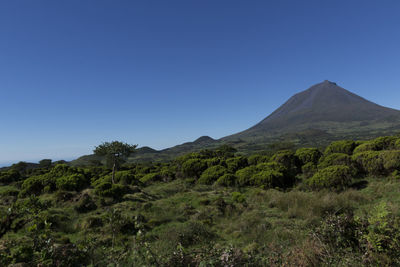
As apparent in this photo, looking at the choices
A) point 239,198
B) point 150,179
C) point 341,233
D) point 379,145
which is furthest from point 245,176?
point 379,145

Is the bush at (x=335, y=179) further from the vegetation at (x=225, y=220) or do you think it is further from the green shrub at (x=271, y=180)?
the green shrub at (x=271, y=180)

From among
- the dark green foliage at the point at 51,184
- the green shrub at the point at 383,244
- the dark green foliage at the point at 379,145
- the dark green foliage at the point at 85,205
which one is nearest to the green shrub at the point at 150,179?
the dark green foliage at the point at 51,184

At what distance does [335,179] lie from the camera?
12477 mm

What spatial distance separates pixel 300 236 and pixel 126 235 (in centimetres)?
626

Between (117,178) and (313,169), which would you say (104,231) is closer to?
(117,178)

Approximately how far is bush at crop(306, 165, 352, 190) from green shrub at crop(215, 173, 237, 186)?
648 centimetres

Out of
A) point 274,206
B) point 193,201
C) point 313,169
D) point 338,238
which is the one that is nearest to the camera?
point 338,238

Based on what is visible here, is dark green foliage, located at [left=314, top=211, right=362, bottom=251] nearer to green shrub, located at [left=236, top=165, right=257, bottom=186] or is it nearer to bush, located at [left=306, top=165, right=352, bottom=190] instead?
bush, located at [left=306, top=165, right=352, bottom=190]

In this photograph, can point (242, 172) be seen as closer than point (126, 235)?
No

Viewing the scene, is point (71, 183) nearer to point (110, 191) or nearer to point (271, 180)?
point (110, 191)

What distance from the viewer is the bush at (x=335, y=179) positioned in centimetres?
1248

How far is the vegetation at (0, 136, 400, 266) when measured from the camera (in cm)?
313

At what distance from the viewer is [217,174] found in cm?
1897

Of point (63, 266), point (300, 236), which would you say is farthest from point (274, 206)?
point (63, 266)
